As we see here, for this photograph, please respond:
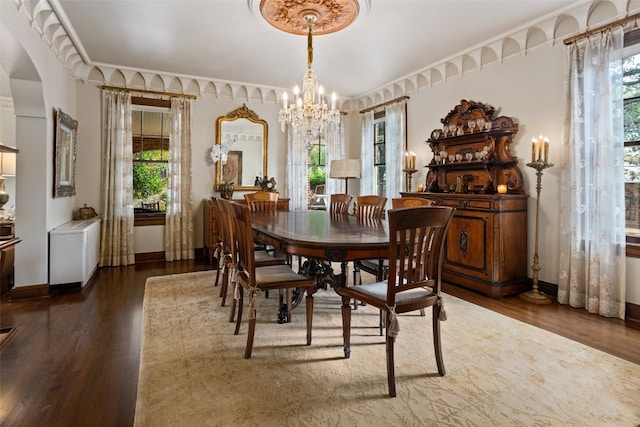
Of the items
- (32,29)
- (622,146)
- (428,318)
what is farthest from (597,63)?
(32,29)

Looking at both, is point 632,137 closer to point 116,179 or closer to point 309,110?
point 309,110

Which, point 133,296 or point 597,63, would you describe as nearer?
point 597,63

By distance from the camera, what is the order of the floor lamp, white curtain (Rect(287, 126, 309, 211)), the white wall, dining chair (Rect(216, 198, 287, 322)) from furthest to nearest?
white curtain (Rect(287, 126, 309, 211)) < the floor lamp < the white wall < dining chair (Rect(216, 198, 287, 322))

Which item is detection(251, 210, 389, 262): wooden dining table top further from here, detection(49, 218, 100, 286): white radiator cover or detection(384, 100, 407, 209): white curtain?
detection(384, 100, 407, 209): white curtain

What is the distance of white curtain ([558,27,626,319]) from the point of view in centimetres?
305

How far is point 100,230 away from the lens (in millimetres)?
4973

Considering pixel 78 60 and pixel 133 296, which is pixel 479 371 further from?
pixel 78 60

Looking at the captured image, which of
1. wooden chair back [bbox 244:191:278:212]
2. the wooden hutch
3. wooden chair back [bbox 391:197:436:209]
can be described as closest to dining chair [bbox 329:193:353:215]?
wooden chair back [bbox 244:191:278:212]

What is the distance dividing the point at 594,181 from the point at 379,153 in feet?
11.5

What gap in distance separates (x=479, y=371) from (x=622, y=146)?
245 centimetres

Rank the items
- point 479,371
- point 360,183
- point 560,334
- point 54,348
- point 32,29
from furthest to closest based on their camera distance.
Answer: point 360,183, point 32,29, point 560,334, point 54,348, point 479,371

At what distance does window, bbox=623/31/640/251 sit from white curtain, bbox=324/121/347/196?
4.20 metres

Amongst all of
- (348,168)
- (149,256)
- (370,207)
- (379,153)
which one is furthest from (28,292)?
(379,153)

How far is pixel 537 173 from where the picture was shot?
3545 millimetres
